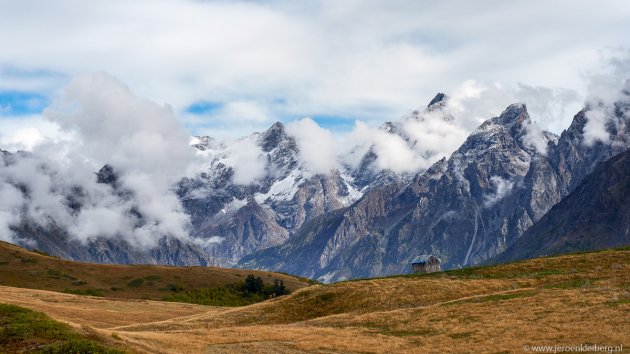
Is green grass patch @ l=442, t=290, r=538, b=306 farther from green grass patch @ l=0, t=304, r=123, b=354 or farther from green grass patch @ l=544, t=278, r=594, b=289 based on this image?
green grass patch @ l=0, t=304, r=123, b=354

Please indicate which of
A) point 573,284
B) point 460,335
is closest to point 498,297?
point 573,284

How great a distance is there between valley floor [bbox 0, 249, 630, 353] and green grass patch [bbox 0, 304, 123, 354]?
13.1 feet

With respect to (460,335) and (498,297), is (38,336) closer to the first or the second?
(460,335)

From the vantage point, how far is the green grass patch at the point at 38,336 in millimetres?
50000

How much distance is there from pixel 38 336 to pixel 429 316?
41012 millimetres

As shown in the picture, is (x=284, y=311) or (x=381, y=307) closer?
(x=381, y=307)

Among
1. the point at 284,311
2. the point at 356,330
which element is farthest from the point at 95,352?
the point at 284,311

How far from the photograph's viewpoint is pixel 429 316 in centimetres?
7644

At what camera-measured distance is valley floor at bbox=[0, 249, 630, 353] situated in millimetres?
61031

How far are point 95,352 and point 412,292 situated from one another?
177 feet

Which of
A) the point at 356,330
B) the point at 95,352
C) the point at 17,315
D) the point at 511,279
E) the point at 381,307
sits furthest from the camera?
the point at 511,279

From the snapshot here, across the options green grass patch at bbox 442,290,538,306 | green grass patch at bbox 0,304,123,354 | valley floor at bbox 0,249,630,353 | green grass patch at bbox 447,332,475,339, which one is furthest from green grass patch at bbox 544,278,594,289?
green grass patch at bbox 0,304,123,354

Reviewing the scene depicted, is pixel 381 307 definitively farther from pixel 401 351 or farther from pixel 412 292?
pixel 401 351

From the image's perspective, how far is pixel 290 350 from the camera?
62.9 meters
